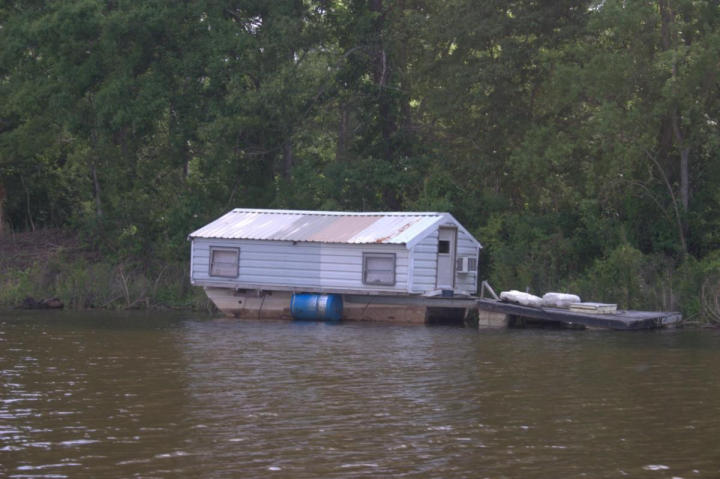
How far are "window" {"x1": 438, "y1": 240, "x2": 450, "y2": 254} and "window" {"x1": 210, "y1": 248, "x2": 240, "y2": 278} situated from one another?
645 centimetres

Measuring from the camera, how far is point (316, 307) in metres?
31.5

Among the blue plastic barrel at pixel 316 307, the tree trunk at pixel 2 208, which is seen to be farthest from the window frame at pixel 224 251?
the tree trunk at pixel 2 208

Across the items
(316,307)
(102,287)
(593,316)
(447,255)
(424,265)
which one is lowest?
(316,307)

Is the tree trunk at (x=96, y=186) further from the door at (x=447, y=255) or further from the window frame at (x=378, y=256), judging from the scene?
the door at (x=447, y=255)

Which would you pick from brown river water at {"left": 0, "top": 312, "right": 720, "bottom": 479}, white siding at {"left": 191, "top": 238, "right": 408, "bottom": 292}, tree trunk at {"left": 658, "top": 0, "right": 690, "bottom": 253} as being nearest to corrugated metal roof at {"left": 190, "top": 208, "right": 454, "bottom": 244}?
white siding at {"left": 191, "top": 238, "right": 408, "bottom": 292}

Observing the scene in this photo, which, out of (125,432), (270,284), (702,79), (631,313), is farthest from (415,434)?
(702,79)

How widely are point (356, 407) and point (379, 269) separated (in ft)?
52.4

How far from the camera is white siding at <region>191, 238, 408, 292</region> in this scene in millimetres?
31125

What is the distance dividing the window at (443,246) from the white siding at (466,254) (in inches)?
13.9

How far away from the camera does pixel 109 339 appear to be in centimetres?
2466

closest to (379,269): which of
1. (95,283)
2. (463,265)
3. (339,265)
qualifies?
(339,265)

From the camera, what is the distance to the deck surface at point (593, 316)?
27391mm

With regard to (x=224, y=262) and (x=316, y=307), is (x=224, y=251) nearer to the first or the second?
(x=224, y=262)

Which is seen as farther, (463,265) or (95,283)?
(95,283)
